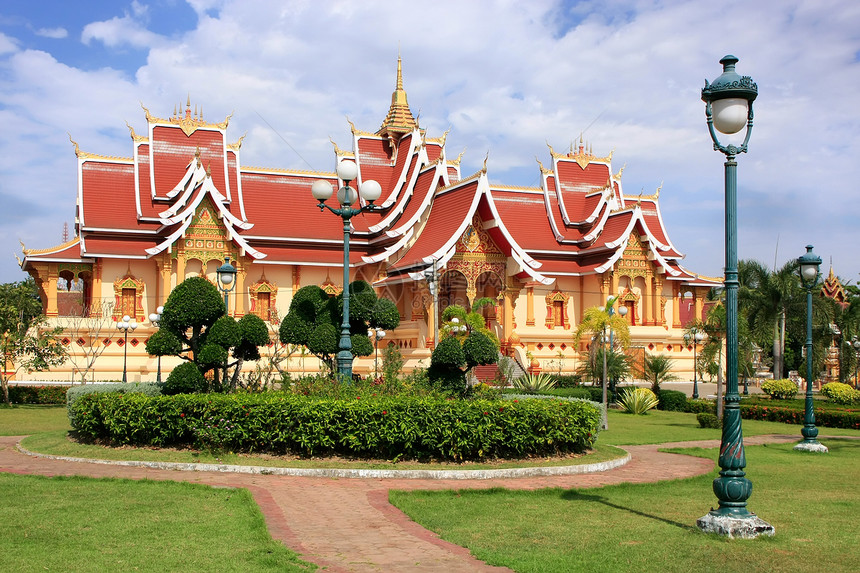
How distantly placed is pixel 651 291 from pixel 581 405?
2321cm

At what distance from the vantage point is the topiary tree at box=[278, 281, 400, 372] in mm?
15312

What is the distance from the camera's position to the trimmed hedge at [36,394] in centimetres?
2528

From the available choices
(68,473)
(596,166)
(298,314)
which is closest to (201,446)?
(68,473)

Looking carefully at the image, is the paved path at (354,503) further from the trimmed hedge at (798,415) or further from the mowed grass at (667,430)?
the trimmed hedge at (798,415)

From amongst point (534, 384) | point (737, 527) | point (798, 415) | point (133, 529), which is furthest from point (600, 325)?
point (133, 529)

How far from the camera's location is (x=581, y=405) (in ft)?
42.1

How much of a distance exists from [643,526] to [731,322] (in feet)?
7.15

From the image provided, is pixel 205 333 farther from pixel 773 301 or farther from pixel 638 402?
pixel 773 301

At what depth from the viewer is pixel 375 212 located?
33.4 metres

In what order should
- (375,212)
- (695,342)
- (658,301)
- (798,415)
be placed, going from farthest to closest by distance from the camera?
1. (658,301)
2. (375,212)
3. (695,342)
4. (798,415)

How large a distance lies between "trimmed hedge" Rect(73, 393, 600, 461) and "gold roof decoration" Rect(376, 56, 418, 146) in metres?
25.0

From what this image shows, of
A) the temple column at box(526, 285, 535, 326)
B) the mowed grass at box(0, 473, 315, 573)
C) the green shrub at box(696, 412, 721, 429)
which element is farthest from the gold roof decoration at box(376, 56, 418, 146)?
the mowed grass at box(0, 473, 315, 573)

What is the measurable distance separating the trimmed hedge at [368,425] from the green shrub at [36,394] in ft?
46.9

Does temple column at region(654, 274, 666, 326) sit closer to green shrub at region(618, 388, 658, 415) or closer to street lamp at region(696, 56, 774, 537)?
green shrub at region(618, 388, 658, 415)
